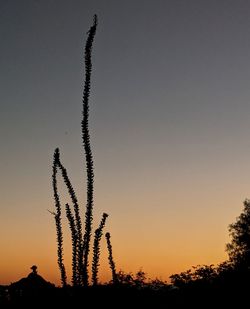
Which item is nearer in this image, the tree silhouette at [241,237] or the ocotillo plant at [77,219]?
the ocotillo plant at [77,219]

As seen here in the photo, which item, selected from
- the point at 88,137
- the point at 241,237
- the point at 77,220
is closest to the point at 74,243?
the point at 77,220

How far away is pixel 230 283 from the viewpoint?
2341 centimetres

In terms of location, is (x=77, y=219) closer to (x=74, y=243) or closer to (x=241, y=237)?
(x=74, y=243)

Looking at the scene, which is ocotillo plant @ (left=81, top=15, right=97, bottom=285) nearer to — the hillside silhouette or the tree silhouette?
the hillside silhouette

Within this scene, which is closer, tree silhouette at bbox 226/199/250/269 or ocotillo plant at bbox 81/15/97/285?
ocotillo plant at bbox 81/15/97/285

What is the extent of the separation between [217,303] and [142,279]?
20663 millimetres

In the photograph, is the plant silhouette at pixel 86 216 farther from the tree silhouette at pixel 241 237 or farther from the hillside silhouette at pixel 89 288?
the tree silhouette at pixel 241 237

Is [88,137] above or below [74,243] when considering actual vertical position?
above

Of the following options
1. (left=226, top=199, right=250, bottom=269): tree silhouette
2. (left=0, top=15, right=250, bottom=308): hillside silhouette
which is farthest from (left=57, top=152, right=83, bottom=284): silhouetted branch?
(left=226, top=199, right=250, bottom=269): tree silhouette

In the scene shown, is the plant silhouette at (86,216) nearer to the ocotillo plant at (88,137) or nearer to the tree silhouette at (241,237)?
the ocotillo plant at (88,137)

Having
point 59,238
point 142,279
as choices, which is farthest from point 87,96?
point 142,279

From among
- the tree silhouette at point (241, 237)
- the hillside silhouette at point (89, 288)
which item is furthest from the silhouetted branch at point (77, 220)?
the tree silhouette at point (241, 237)

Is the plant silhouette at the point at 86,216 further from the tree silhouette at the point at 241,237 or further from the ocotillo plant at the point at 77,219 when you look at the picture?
the tree silhouette at the point at 241,237

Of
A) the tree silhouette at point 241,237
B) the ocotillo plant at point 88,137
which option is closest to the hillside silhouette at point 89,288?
the ocotillo plant at point 88,137
